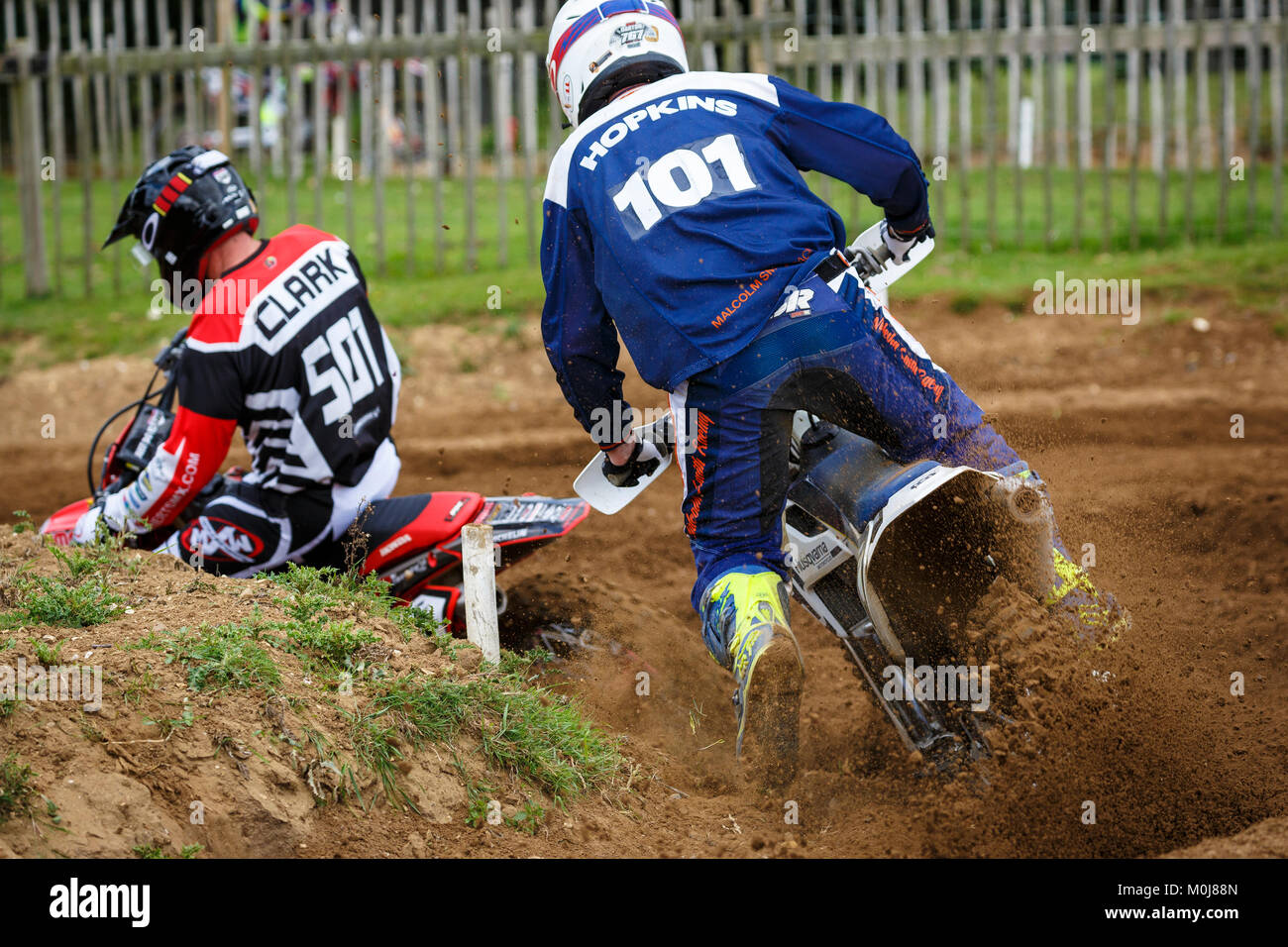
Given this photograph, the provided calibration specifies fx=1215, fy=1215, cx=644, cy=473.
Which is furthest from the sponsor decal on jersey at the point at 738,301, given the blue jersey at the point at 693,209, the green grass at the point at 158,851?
the green grass at the point at 158,851

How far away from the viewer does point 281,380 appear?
4477 millimetres

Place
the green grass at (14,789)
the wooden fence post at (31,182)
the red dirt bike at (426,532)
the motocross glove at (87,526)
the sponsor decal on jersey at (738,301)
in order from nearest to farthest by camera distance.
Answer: the green grass at (14,789) < the sponsor decal on jersey at (738,301) < the red dirt bike at (426,532) < the motocross glove at (87,526) < the wooden fence post at (31,182)

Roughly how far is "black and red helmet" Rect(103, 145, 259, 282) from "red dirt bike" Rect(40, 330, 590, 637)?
321mm

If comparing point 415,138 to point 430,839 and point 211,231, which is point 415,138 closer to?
point 211,231

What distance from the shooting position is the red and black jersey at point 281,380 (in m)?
4.44

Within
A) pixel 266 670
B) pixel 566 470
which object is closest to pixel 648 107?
pixel 266 670

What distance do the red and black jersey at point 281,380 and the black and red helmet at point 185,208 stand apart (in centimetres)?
20

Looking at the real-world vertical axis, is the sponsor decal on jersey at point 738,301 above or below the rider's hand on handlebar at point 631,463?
above

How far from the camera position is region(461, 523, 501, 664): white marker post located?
3.93 metres

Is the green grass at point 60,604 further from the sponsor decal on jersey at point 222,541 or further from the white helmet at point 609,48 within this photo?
the white helmet at point 609,48

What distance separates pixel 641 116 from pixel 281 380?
1833 millimetres

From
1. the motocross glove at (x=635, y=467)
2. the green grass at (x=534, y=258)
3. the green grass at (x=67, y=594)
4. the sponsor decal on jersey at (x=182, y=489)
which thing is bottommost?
the green grass at (x=67, y=594)

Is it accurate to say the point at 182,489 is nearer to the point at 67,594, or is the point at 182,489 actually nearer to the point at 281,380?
the point at 281,380

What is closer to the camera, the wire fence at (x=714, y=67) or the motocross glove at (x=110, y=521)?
the motocross glove at (x=110, y=521)
